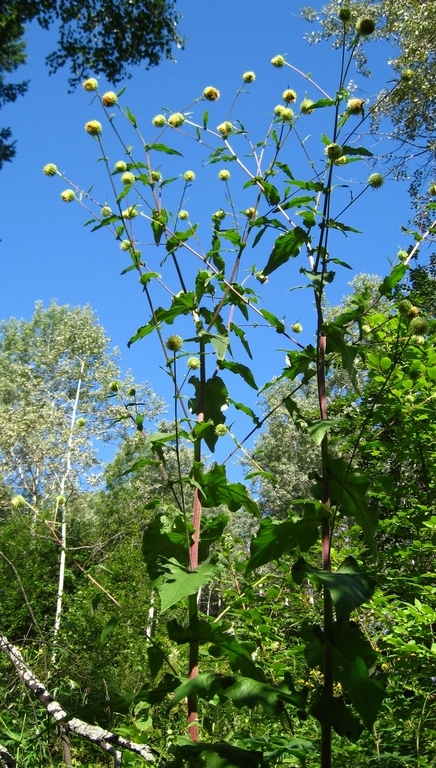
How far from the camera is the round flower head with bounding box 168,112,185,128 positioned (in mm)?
1723

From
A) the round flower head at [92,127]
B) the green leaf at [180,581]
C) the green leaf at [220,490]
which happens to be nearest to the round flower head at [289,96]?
the round flower head at [92,127]

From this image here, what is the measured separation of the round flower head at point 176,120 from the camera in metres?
1.72

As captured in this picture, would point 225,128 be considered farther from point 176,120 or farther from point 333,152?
point 333,152

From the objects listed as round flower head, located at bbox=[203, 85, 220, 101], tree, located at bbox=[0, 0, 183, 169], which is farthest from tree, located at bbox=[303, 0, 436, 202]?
round flower head, located at bbox=[203, 85, 220, 101]

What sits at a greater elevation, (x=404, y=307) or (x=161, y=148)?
(x=161, y=148)

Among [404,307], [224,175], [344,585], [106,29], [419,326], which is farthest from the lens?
[106,29]

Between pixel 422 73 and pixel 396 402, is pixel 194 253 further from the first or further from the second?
pixel 422 73

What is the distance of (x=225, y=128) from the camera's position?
1670 mm

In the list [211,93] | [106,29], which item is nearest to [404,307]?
[211,93]

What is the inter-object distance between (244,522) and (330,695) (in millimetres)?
24337

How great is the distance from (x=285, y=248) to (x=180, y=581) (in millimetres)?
691

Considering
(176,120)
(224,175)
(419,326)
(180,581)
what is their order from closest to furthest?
(180,581) → (419,326) → (176,120) → (224,175)

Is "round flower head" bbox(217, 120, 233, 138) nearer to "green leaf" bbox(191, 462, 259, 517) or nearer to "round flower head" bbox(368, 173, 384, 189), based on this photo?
"round flower head" bbox(368, 173, 384, 189)

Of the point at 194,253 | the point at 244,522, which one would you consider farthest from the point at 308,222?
the point at 244,522
